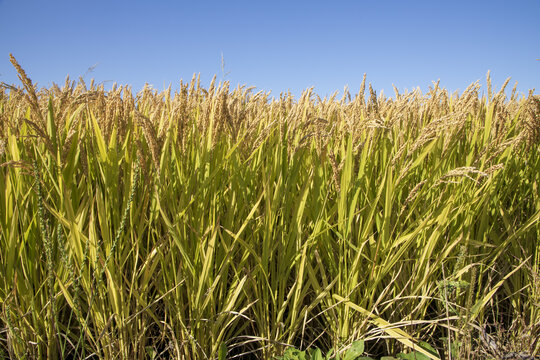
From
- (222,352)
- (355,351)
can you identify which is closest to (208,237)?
(222,352)

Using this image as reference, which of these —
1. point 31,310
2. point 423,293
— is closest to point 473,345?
point 423,293

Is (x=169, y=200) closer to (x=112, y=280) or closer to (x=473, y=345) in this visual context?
(x=112, y=280)

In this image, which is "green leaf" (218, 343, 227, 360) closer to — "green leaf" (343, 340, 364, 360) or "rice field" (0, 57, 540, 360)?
"rice field" (0, 57, 540, 360)

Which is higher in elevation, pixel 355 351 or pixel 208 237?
pixel 208 237

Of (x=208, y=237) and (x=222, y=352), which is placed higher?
(x=208, y=237)

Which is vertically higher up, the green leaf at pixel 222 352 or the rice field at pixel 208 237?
the rice field at pixel 208 237

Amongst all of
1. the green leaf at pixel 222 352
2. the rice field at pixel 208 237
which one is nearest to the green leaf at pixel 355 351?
the rice field at pixel 208 237

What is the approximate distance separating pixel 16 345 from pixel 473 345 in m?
1.77

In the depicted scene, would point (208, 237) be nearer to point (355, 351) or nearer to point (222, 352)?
point (222, 352)

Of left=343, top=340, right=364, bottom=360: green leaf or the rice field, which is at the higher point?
the rice field

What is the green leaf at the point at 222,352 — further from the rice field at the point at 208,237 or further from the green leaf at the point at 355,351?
the green leaf at the point at 355,351

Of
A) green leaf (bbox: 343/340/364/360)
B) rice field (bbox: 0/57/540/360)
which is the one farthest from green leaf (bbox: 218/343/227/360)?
green leaf (bbox: 343/340/364/360)

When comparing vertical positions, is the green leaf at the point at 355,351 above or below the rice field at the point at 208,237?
below

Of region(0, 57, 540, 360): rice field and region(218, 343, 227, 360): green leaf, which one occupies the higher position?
region(0, 57, 540, 360): rice field
